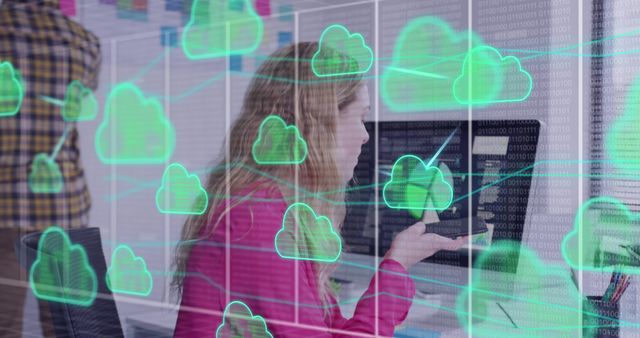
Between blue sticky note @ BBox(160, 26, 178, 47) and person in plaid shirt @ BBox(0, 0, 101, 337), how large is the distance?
1.12 ft

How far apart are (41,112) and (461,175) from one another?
5.23 feet

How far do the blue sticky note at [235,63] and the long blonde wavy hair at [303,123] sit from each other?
71 millimetres

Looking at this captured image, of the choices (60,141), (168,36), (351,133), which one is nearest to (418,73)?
(351,133)

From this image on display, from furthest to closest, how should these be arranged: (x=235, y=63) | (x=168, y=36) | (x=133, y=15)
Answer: (x=133, y=15) < (x=168, y=36) < (x=235, y=63)

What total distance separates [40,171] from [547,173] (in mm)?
1757

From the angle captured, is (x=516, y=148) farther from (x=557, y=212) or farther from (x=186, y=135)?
(x=186, y=135)

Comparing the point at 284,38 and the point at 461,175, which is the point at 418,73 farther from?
the point at 284,38

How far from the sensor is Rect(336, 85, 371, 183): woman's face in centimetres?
156

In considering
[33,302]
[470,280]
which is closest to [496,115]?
[470,280]

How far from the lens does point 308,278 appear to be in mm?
1641

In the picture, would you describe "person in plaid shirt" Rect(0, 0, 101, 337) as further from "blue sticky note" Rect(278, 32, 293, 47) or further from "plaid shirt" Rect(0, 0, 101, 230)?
"blue sticky note" Rect(278, 32, 293, 47)

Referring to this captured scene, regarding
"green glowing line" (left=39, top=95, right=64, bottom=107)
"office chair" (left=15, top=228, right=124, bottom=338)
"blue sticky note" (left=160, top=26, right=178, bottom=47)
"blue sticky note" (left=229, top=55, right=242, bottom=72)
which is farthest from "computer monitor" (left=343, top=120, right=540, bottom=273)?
"green glowing line" (left=39, top=95, right=64, bottom=107)

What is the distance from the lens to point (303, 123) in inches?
65.9

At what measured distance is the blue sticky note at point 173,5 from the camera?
2020mm
